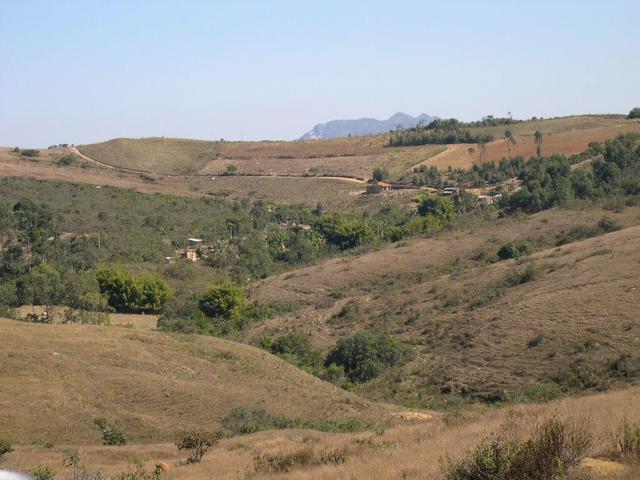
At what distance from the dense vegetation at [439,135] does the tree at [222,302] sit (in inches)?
2541

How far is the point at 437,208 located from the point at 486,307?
40.7 meters

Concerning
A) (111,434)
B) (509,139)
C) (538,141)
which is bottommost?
(111,434)

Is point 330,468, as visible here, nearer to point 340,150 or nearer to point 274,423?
point 274,423

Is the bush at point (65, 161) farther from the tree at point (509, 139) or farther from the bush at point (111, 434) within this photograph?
the bush at point (111, 434)

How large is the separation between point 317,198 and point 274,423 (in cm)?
7737

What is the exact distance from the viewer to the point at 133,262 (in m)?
67.8

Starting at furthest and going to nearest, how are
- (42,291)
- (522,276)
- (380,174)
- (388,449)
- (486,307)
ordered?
(380,174)
(42,291)
(522,276)
(486,307)
(388,449)

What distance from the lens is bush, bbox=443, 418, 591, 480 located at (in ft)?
29.8

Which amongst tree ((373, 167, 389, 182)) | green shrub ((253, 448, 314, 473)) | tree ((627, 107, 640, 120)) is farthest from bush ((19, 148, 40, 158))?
green shrub ((253, 448, 314, 473))

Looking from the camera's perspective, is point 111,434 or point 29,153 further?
point 29,153

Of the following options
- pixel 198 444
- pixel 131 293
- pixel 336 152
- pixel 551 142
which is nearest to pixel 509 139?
pixel 551 142

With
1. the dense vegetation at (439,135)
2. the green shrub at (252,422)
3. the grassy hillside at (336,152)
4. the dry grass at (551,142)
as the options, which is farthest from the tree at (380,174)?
the green shrub at (252,422)

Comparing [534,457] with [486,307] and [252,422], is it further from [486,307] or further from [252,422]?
[486,307]

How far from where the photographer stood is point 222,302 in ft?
170
